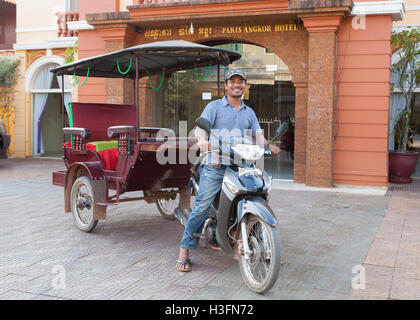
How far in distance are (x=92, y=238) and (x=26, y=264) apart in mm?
1153

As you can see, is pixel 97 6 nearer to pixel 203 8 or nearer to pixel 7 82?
pixel 203 8

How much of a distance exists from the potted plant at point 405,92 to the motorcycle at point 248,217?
820cm

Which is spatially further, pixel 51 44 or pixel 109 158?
pixel 51 44

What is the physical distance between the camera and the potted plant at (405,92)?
36.0ft

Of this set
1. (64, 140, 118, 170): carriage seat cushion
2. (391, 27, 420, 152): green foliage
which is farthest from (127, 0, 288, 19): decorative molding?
(64, 140, 118, 170): carriage seat cushion

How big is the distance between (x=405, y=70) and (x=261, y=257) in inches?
346

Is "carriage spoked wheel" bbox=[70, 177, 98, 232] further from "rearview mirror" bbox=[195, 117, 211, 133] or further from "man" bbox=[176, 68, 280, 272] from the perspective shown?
"rearview mirror" bbox=[195, 117, 211, 133]

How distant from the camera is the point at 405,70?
1120 centimetres

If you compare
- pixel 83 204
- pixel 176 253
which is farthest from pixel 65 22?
pixel 176 253

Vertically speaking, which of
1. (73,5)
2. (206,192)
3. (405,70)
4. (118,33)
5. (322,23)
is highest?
(73,5)

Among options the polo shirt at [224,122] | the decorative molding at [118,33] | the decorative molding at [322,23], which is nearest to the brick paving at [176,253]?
the polo shirt at [224,122]

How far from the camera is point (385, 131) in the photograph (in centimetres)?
1027

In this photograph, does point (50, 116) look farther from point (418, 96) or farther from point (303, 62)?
point (418, 96)
